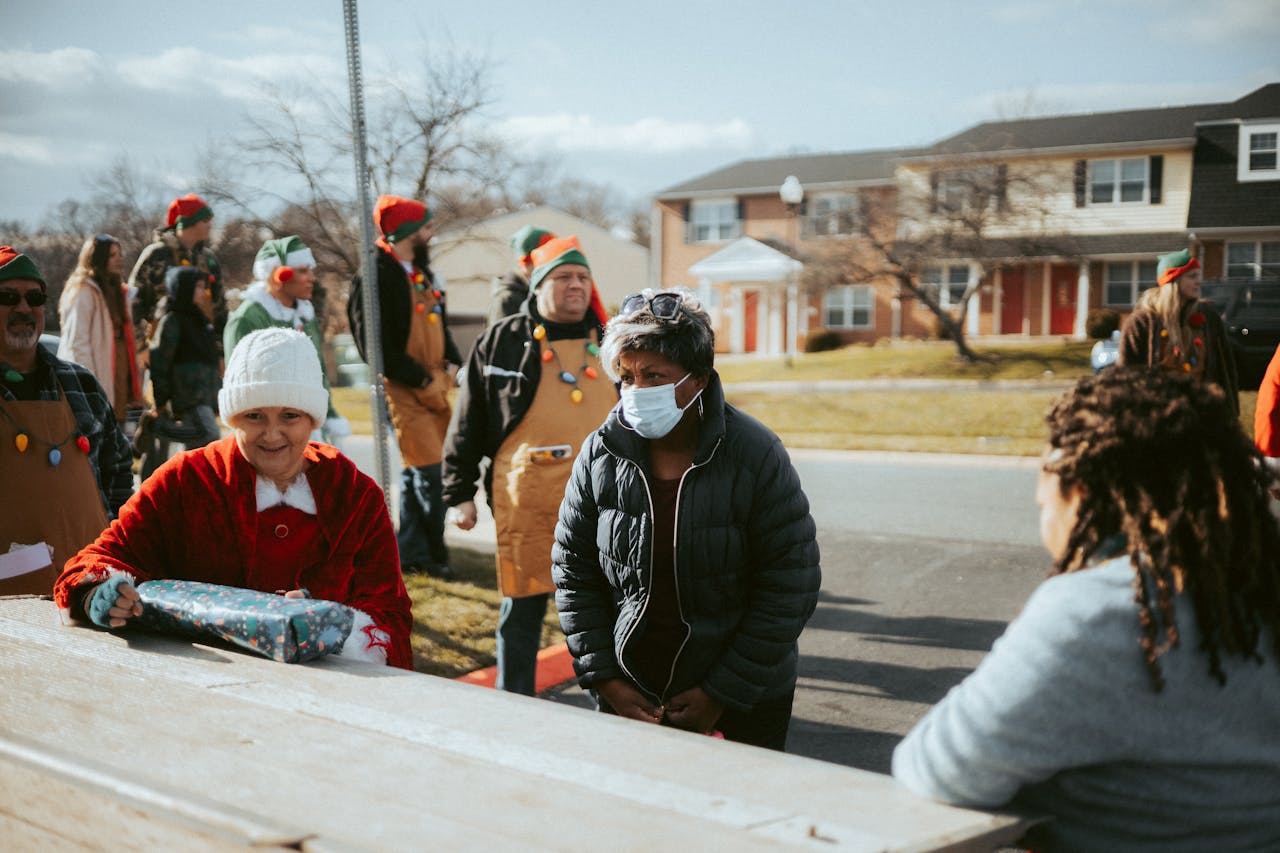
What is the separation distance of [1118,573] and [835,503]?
350 inches

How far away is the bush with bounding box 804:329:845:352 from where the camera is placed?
38594 mm

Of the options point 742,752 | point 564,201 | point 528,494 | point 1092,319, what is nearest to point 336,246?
point 528,494

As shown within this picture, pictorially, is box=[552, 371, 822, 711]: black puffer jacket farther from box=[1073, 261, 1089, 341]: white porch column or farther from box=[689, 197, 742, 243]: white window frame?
box=[689, 197, 742, 243]: white window frame

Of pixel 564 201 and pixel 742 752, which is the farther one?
pixel 564 201

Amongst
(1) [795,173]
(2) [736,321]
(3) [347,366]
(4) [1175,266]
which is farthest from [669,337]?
(1) [795,173]

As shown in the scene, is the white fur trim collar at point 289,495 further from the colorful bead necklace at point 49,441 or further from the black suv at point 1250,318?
the black suv at point 1250,318

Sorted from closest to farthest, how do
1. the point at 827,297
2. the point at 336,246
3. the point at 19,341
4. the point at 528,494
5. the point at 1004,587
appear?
the point at 19,341 → the point at 528,494 → the point at 1004,587 → the point at 336,246 → the point at 827,297

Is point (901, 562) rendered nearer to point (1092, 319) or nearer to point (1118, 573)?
point (1118, 573)

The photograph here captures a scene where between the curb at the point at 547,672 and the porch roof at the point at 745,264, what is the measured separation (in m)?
36.0

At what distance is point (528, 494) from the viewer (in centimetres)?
445

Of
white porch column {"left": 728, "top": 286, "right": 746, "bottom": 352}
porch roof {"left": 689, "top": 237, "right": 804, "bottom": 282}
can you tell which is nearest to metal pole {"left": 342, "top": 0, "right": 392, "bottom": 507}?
porch roof {"left": 689, "top": 237, "right": 804, "bottom": 282}

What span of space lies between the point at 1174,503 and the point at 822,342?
37.7m

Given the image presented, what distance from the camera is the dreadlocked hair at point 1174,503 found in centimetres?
157

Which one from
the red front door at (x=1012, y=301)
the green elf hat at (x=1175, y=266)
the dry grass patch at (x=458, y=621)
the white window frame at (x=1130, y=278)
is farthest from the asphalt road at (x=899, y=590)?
the red front door at (x=1012, y=301)
